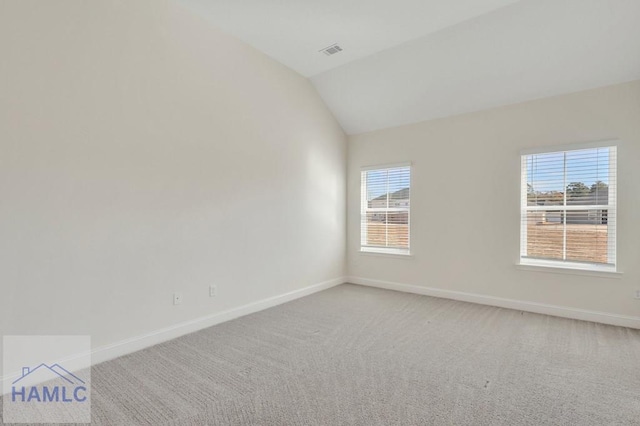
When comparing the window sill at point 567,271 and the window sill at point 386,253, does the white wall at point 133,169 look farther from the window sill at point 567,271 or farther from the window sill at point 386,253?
the window sill at point 567,271

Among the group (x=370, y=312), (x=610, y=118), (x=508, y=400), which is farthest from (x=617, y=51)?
(x=370, y=312)

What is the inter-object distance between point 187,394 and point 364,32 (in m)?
3.66

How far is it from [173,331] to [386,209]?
3387 millimetres

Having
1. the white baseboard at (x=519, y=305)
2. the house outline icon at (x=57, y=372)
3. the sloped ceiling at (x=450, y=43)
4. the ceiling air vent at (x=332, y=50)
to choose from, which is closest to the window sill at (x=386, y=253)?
the white baseboard at (x=519, y=305)

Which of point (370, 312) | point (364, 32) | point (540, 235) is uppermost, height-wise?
point (364, 32)

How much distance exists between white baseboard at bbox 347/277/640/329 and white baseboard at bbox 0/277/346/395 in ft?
5.11

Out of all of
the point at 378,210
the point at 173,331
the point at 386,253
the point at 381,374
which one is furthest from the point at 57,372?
the point at 378,210

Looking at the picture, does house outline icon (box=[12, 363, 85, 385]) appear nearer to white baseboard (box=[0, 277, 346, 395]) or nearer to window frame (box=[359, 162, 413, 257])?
white baseboard (box=[0, 277, 346, 395])

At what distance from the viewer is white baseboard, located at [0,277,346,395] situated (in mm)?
2443

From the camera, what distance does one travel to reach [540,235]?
377 centimetres

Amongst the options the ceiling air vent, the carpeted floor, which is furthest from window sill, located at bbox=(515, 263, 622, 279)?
the ceiling air vent

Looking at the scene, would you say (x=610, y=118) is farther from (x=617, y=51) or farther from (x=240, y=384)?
(x=240, y=384)

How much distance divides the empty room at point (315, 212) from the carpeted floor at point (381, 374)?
21mm

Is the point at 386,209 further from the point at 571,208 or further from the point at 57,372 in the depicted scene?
the point at 57,372
